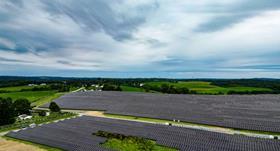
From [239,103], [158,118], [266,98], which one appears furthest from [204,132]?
[266,98]

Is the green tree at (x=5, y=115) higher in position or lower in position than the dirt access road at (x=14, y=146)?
higher

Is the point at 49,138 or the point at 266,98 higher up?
the point at 266,98

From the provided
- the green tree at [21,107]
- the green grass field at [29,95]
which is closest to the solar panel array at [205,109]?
the green tree at [21,107]

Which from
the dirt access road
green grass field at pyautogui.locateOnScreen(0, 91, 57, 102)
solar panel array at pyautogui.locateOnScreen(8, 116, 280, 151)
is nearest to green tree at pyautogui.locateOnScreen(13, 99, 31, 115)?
solar panel array at pyautogui.locateOnScreen(8, 116, 280, 151)

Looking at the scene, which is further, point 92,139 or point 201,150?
point 92,139

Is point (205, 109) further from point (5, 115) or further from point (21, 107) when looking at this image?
point (21, 107)

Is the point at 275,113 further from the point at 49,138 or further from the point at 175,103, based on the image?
the point at 49,138

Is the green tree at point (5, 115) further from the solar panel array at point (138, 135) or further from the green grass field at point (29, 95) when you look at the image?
the green grass field at point (29, 95)

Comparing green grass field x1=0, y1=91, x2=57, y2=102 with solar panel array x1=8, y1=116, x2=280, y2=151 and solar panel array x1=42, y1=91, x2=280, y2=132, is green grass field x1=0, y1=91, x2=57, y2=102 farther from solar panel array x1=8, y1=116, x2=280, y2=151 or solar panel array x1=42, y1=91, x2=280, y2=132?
solar panel array x1=8, y1=116, x2=280, y2=151
